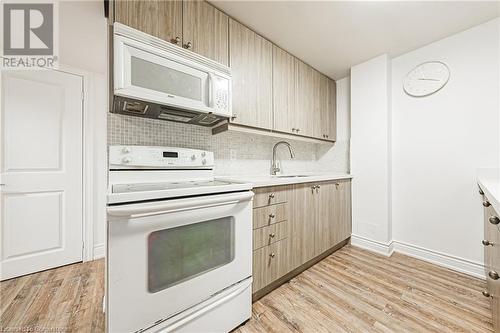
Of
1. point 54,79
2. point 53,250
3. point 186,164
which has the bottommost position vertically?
point 53,250

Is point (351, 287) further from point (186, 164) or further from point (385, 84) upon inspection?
point (385, 84)

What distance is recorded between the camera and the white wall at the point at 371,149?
220cm

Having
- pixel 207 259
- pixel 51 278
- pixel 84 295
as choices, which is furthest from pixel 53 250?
pixel 207 259

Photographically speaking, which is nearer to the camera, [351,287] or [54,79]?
[351,287]

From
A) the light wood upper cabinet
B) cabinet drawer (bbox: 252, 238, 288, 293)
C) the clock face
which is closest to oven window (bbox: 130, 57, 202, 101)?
the light wood upper cabinet

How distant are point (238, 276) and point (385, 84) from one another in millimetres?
2441

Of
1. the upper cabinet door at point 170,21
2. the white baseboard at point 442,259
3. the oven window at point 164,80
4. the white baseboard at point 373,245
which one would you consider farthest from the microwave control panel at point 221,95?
the white baseboard at point 442,259

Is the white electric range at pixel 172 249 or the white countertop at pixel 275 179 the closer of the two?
the white electric range at pixel 172 249

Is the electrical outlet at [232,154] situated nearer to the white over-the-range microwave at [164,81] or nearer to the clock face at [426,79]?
the white over-the-range microwave at [164,81]

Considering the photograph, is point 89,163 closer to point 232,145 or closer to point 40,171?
point 40,171

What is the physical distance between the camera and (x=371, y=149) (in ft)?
7.54

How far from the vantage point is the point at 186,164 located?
1.48 metres

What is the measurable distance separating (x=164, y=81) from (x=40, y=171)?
181cm

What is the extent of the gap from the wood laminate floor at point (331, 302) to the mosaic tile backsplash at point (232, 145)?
1.15 meters
